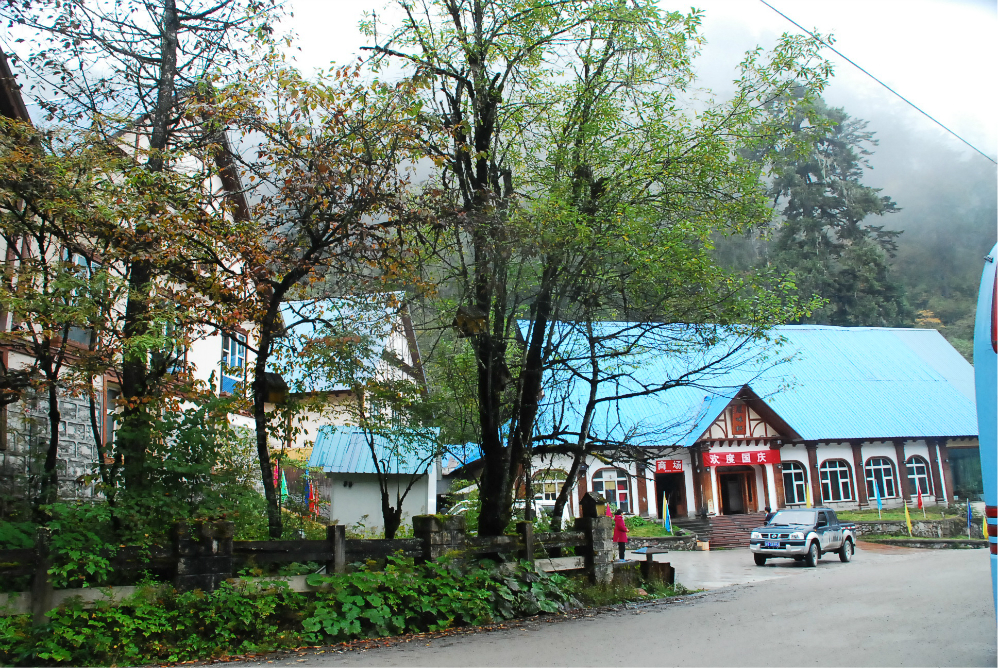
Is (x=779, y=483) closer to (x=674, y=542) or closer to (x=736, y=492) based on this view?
(x=736, y=492)

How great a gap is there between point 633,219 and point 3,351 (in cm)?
917

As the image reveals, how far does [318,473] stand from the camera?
2153 cm

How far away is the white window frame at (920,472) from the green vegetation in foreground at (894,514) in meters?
1.17

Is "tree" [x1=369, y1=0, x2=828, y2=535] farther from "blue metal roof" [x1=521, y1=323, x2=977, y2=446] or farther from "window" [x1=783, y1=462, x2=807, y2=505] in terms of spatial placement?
"window" [x1=783, y1=462, x2=807, y2=505]

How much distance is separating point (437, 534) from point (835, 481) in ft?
94.4

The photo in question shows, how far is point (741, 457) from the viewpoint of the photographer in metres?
32.8

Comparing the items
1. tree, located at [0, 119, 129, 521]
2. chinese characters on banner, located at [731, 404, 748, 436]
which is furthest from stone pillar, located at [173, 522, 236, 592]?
chinese characters on banner, located at [731, 404, 748, 436]

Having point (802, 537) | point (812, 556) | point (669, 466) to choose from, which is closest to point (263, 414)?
Answer: point (802, 537)

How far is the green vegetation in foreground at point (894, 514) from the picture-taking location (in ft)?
103

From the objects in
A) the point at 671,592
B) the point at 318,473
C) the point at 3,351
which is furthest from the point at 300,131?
the point at 318,473

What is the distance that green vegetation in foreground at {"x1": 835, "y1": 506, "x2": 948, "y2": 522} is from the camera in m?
31.3

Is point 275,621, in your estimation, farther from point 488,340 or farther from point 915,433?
point 915,433

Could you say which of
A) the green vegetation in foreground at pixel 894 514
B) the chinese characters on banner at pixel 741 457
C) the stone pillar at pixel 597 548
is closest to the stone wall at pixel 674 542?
the chinese characters on banner at pixel 741 457

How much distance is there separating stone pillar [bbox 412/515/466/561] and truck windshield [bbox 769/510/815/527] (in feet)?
50.3
